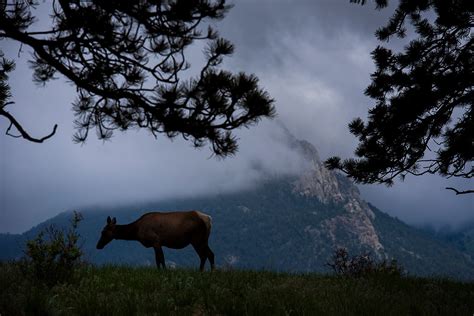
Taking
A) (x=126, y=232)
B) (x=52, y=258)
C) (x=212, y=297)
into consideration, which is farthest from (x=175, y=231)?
(x=212, y=297)

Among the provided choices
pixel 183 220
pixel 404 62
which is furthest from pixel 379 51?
pixel 183 220

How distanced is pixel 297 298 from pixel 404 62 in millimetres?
7524

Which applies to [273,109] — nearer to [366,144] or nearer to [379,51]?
[366,144]

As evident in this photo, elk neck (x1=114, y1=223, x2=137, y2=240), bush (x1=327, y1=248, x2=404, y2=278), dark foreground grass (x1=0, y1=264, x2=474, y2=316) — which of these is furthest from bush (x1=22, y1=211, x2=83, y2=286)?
elk neck (x1=114, y1=223, x2=137, y2=240)

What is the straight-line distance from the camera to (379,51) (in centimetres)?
1320

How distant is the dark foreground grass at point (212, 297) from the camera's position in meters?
6.82

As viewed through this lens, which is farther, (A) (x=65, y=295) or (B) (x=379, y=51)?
(B) (x=379, y=51)

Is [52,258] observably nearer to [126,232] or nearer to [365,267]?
[365,267]

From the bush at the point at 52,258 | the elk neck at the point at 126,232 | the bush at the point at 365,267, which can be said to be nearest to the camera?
the bush at the point at 52,258

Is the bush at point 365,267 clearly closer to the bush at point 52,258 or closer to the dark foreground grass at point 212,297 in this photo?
the dark foreground grass at point 212,297

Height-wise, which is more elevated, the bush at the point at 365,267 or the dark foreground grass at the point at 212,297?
the bush at the point at 365,267

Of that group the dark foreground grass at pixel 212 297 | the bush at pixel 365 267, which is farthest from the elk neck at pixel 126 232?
the bush at pixel 365 267

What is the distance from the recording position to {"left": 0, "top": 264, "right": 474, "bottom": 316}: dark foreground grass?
6824 mm

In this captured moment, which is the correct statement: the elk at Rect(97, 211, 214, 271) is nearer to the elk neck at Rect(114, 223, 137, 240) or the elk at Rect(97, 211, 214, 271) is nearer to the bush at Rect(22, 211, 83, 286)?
the elk neck at Rect(114, 223, 137, 240)
